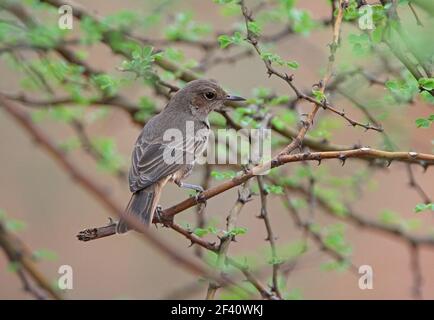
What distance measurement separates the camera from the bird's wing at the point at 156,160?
3.94 meters

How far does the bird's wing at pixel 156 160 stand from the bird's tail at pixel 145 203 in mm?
40

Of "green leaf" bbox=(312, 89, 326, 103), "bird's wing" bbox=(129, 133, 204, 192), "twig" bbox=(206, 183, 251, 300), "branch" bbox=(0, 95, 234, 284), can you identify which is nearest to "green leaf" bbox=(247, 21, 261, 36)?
"green leaf" bbox=(312, 89, 326, 103)

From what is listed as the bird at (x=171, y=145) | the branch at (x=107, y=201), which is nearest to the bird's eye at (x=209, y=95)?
the bird at (x=171, y=145)

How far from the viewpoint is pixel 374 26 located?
3074mm

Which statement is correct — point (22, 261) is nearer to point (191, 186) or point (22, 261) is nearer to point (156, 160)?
point (156, 160)

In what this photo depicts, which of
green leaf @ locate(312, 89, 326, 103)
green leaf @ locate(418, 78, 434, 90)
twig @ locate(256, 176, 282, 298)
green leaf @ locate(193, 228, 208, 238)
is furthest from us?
twig @ locate(256, 176, 282, 298)

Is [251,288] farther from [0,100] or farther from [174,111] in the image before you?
[0,100]

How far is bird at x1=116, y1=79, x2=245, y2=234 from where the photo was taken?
152 inches

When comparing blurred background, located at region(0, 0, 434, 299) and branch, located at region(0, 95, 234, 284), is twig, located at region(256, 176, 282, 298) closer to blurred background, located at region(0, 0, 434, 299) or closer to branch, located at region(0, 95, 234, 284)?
branch, located at region(0, 95, 234, 284)

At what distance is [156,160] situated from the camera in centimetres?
412

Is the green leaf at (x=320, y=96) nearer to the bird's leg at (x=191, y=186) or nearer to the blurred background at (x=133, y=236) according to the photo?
the bird's leg at (x=191, y=186)

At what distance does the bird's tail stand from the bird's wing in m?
0.04

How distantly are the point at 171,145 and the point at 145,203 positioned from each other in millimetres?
708
